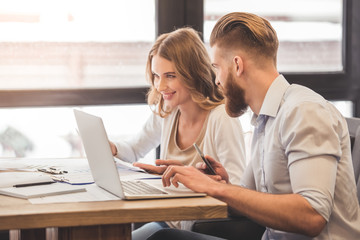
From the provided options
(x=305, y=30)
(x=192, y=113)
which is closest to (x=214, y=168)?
(x=192, y=113)

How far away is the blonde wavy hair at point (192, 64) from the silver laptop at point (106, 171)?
0.77 m

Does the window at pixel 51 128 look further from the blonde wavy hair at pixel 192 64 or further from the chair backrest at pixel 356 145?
the chair backrest at pixel 356 145

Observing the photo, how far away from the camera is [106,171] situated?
1.43 m

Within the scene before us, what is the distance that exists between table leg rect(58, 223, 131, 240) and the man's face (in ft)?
2.10

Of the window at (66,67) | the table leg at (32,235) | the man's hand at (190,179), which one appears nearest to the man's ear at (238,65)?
the man's hand at (190,179)

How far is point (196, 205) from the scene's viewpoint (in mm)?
1290

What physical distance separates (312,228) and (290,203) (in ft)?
0.30

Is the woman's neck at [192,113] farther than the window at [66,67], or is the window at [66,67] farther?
the window at [66,67]

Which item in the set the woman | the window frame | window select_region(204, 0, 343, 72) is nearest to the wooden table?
the woman

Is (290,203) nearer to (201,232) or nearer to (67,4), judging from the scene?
(201,232)

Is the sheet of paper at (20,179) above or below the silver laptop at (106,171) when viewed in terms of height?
below

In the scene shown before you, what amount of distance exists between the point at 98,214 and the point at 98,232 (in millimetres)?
50

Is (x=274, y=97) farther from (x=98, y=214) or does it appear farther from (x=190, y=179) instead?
(x=98, y=214)

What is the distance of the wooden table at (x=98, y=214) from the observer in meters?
1.20
